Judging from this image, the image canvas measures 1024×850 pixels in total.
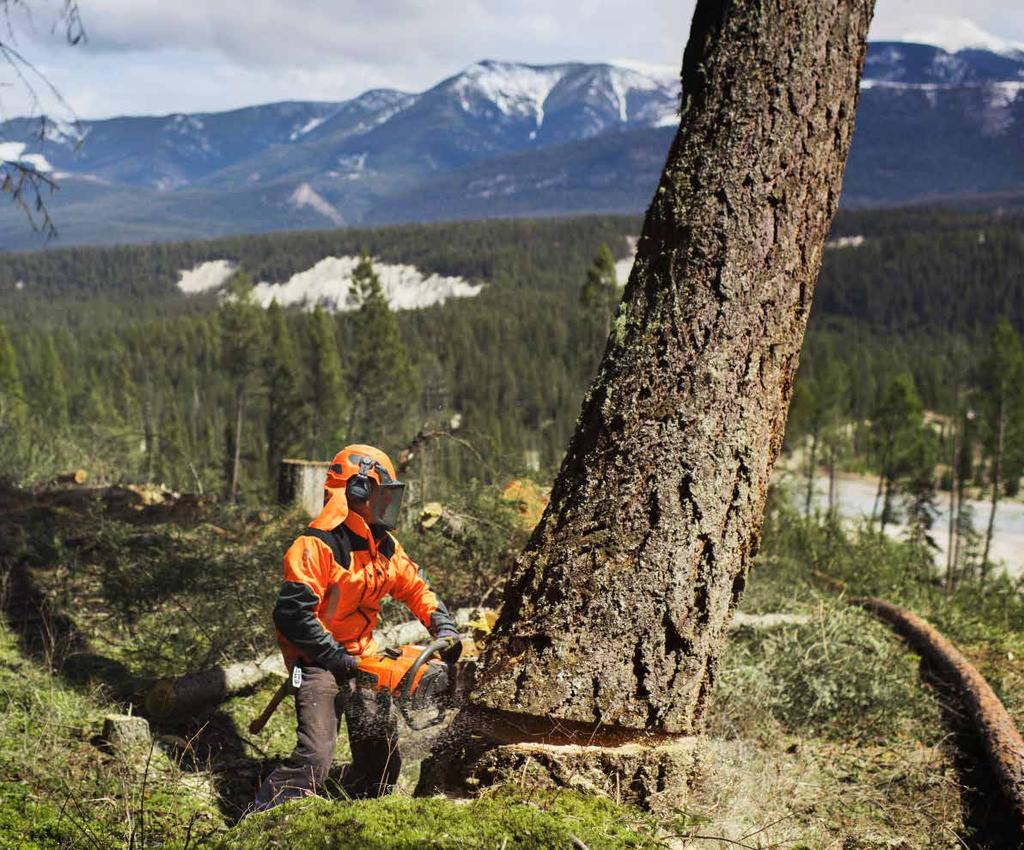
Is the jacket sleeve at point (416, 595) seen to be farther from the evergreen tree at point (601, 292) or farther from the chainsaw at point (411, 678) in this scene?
the evergreen tree at point (601, 292)

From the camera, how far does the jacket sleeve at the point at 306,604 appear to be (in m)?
3.94

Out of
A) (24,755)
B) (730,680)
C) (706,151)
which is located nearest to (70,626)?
(24,755)

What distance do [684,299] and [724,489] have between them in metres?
0.72

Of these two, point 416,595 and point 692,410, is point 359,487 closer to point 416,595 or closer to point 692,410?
point 416,595

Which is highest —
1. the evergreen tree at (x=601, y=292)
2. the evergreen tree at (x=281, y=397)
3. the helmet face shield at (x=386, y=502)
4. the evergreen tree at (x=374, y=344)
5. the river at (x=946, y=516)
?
the evergreen tree at (x=601, y=292)

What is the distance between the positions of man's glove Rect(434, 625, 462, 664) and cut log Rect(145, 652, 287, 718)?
6.49ft

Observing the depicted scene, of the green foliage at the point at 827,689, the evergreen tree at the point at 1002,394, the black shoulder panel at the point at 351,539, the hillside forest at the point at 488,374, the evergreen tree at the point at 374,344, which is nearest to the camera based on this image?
the black shoulder panel at the point at 351,539

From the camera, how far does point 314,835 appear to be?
2553 mm

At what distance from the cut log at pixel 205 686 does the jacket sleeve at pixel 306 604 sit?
1761 mm

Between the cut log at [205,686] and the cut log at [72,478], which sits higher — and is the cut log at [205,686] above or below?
above

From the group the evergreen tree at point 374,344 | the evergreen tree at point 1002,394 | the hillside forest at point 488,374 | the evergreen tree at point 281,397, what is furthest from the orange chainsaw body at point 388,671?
the evergreen tree at point 281,397

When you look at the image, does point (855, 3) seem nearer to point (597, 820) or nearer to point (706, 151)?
point (706, 151)

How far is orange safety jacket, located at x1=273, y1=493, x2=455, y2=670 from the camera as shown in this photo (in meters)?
3.96

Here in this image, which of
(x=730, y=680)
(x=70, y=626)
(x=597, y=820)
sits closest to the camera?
(x=597, y=820)
